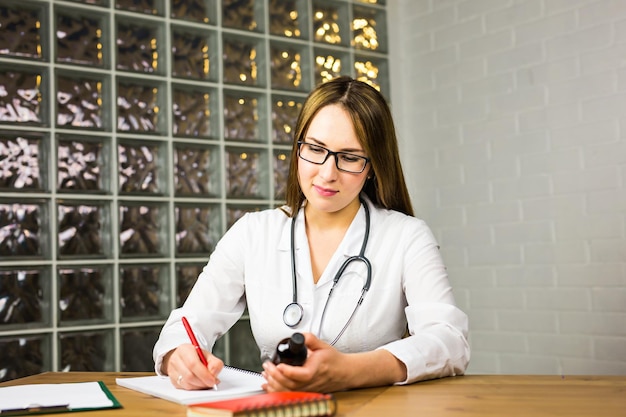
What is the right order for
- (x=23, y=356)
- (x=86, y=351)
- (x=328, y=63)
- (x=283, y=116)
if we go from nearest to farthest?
1. (x=23, y=356)
2. (x=86, y=351)
3. (x=283, y=116)
4. (x=328, y=63)

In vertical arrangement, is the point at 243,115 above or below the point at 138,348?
above

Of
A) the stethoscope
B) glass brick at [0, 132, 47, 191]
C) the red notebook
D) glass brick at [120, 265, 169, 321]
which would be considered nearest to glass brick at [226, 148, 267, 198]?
glass brick at [120, 265, 169, 321]

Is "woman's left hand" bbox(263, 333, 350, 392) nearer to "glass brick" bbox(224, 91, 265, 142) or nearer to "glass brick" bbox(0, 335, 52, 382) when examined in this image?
"glass brick" bbox(0, 335, 52, 382)

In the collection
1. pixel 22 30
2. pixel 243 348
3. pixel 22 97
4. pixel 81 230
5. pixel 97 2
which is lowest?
pixel 243 348

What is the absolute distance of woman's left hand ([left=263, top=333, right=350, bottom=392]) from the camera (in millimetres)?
1334

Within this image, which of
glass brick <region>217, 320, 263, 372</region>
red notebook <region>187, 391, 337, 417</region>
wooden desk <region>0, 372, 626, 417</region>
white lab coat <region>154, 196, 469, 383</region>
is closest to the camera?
red notebook <region>187, 391, 337, 417</region>

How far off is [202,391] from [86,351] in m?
1.68

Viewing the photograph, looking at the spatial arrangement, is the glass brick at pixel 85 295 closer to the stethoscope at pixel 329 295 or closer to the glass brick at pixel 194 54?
the glass brick at pixel 194 54

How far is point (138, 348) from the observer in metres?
3.10

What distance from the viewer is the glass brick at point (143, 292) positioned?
10.1 feet

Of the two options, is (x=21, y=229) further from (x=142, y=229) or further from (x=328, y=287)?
(x=328, y=287)

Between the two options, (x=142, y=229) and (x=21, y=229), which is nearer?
(x=21, y=229)

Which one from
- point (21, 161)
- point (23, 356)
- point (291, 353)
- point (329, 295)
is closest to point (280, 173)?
point (21, 161)

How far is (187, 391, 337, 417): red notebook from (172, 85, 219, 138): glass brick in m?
2.21
